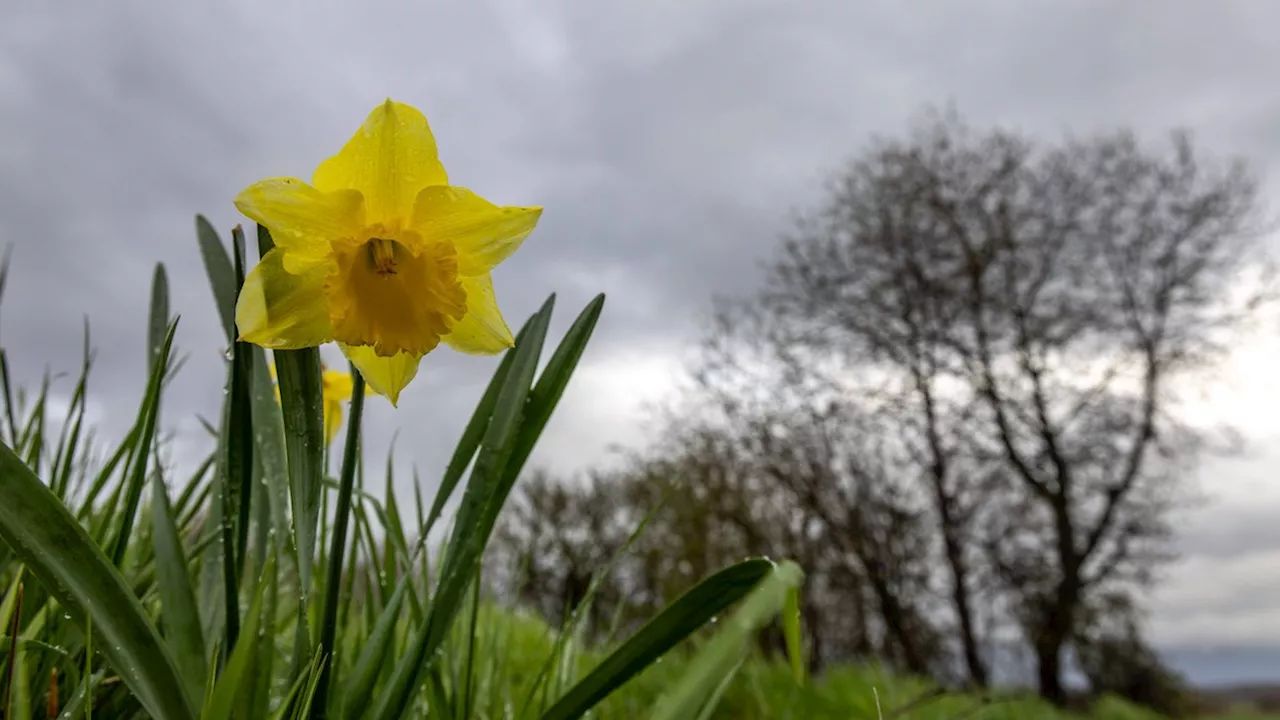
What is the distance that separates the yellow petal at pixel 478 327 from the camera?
772 millimetres

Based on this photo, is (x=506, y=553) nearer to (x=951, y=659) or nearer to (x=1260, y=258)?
(x=951, y=659)

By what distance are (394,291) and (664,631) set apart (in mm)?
364

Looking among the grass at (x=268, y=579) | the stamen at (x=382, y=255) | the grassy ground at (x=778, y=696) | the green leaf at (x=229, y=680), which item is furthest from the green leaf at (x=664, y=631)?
the grassy ground at (x=778, y=696)

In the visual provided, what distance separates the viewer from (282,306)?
0.68 metres

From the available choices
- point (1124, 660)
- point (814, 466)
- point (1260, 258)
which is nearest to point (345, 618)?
point (814, 466)

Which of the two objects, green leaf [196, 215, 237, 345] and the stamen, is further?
green leaf [196, 215, 237, 345]

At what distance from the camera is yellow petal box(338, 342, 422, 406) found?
752 mm

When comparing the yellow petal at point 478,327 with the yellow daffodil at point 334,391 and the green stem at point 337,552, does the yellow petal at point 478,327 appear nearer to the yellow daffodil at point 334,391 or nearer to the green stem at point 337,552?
the green stem at point 337,552

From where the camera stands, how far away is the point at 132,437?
35.2 inches

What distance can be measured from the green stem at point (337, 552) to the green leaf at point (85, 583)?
0.10 m

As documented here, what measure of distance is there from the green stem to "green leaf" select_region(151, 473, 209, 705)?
10 centimetres

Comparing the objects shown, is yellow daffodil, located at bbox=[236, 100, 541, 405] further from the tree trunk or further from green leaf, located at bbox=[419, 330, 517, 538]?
the tree trunk

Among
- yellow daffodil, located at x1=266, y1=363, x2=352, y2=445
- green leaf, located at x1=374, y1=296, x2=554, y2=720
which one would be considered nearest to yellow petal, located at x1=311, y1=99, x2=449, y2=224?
green leaf, located at x1=374, y1=296, x2=554, y2=720

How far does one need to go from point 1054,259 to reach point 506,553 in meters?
7.68
